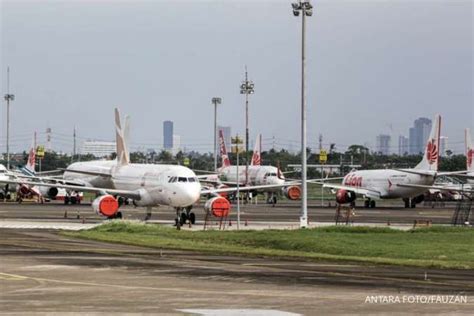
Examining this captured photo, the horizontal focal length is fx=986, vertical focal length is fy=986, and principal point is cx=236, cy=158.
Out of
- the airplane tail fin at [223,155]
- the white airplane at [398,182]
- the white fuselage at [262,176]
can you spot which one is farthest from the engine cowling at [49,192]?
the airplane tail fin at [223,155]

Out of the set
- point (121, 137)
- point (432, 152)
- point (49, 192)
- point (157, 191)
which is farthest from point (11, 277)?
point (432, 152)

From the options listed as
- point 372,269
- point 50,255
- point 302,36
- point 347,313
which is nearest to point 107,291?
point 347,313

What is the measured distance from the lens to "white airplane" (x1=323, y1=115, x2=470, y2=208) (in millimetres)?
94625

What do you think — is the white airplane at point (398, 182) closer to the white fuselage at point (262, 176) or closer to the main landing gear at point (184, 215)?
the white fuselage at point (262, 176)

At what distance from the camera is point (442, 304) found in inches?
762

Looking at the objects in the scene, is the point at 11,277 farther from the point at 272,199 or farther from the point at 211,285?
the point at 272,199

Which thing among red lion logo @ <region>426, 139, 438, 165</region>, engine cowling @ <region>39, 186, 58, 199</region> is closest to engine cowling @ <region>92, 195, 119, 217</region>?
engine cowling @ <region>39, 186, 58, 199</region>

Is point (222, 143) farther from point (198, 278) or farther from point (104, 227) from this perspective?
point (198, 278)

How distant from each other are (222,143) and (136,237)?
9397cm

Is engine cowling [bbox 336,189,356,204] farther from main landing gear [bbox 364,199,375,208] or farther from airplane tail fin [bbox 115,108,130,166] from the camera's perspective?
airplane tail fin [bbox 115,108,130,166]

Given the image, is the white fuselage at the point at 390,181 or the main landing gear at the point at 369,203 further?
the main landing gear at the point at 369,203

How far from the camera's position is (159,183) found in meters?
60.2

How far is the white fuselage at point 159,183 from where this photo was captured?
190 feet

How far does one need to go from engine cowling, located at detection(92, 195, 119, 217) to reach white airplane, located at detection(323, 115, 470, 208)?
129 feet
